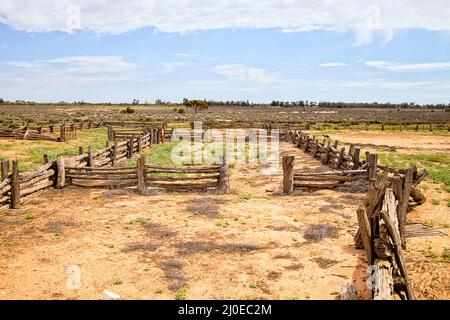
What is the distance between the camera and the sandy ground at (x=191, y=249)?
21.1ft

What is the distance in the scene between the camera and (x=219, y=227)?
9.67 m

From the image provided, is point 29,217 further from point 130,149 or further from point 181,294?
point 130,149

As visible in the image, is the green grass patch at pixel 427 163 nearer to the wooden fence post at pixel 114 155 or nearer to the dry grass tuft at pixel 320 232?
the dry grass tuft at pixel 320 232

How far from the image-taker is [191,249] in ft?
26.8

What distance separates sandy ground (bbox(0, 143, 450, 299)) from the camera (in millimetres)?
6434

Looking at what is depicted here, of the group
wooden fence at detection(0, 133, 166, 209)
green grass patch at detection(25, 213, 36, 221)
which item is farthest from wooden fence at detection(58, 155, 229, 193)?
green grass patch at detection(25, 213, 36, 221)

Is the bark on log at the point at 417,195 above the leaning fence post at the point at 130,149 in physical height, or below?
below

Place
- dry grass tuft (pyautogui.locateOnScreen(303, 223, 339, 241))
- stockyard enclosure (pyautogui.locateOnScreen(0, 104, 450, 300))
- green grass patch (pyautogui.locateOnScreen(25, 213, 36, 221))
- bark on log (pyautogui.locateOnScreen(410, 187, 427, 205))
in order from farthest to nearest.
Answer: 1. bark on log (pyautogui.locateOnScreen(410, 187, 427, 205))
2. green grass patch (pyautogui.locateOnScreen(25, 213, 36, 221))
3. dry grass tuft (pyautogui.locateOnScreen(303, 223, 339, 241))
4. stockyard enclosure (pyautogui.locateOnScreen(0, 104, 450, 300))

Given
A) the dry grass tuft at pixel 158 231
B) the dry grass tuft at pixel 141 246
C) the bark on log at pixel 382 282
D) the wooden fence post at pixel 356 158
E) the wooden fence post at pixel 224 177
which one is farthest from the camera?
the wooden fence post at pixel 356 158

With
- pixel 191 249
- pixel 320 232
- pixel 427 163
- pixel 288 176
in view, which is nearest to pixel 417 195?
pixel 288 176

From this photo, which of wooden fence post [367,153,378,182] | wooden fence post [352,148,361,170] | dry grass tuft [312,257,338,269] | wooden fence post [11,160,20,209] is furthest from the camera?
wooden fence post [352,148,361,170]

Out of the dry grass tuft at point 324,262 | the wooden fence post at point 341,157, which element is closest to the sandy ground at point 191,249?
the dry grass tuft at point 324,262

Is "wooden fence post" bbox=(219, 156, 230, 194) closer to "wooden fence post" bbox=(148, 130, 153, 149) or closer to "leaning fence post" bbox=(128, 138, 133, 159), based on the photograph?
"leaning fence post" bbox=(128, 138, 133, 159)
